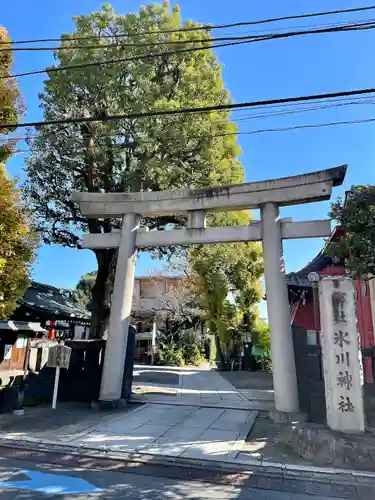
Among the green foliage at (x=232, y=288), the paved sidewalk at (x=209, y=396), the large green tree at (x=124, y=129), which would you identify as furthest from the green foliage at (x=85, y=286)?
the paved sidewalk at (x=209, y=396)

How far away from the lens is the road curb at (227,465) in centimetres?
566

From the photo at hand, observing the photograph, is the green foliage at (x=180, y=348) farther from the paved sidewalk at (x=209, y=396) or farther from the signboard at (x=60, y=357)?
the signboard at (x=60, y=357)

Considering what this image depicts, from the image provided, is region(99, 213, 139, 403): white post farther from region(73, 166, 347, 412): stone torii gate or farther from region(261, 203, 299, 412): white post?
region(261, 203, 299, 412): white post

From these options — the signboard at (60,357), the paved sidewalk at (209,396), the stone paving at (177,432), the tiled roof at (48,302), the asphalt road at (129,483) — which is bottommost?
the asphalt road at (129,483)

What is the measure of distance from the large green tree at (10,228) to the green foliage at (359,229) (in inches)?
297

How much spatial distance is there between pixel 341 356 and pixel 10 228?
7941mm

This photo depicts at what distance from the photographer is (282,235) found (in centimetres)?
1055

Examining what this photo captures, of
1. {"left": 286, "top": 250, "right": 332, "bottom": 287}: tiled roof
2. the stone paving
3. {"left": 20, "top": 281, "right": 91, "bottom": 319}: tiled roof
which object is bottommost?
the stone paving

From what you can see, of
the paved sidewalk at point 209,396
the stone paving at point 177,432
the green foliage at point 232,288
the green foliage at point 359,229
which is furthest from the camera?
the green foliage at point 232,288

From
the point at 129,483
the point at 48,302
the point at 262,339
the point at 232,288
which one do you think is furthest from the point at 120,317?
the point at 262,339

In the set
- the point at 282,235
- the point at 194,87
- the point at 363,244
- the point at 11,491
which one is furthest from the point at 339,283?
the point at 194,87

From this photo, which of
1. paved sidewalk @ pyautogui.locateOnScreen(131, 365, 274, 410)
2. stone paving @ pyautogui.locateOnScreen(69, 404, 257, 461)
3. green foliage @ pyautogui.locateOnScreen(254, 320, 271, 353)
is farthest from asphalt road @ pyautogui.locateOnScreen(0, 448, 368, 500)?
green foliage @ pyautogui.locateOnScreen(254, 320, 271, 353)

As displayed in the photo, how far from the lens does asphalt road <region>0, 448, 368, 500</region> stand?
16.3 ft

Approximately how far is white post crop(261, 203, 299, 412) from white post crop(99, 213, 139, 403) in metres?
3.94
